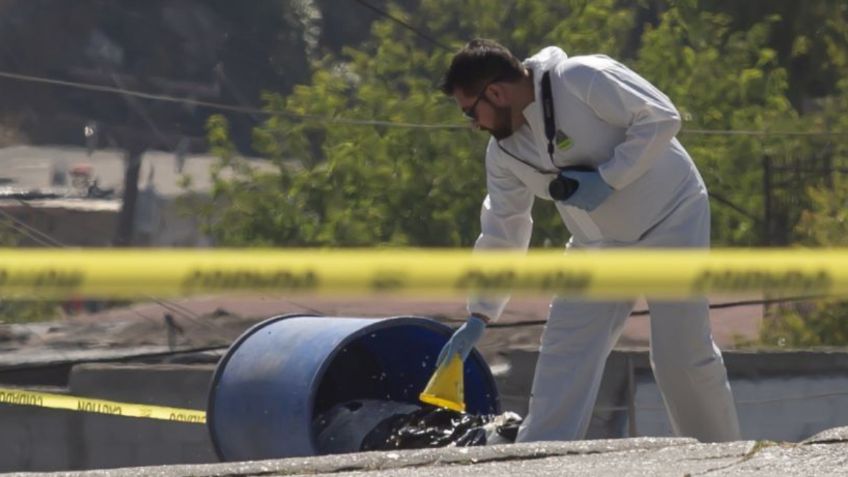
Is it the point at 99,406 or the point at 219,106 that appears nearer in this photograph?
the point at 99,406

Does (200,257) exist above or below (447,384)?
above

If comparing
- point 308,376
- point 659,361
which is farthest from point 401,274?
point 308,376

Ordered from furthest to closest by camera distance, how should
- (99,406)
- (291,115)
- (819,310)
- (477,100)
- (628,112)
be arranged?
(291,115)
(819,310)
(99,406)
(477,100)
(628,112)

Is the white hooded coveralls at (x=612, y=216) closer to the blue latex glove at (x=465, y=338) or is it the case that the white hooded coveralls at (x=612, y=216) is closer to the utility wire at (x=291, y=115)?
the blue latex glove at (x=465, y=338)

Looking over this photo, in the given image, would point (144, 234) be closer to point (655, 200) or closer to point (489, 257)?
point (655, 200)

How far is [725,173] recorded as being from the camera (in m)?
15.3

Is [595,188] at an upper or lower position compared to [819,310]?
upper

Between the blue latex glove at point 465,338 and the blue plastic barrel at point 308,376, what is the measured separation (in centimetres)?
44

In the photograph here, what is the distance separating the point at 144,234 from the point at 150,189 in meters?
0.37

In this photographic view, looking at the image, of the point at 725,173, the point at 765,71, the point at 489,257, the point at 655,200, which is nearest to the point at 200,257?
the point at 489,257

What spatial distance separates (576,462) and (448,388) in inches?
42.3

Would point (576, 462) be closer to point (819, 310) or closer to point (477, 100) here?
point (477, 100)

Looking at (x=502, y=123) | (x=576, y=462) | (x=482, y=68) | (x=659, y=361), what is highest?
(x=482, y=68)

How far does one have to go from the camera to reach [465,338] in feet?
18.9
